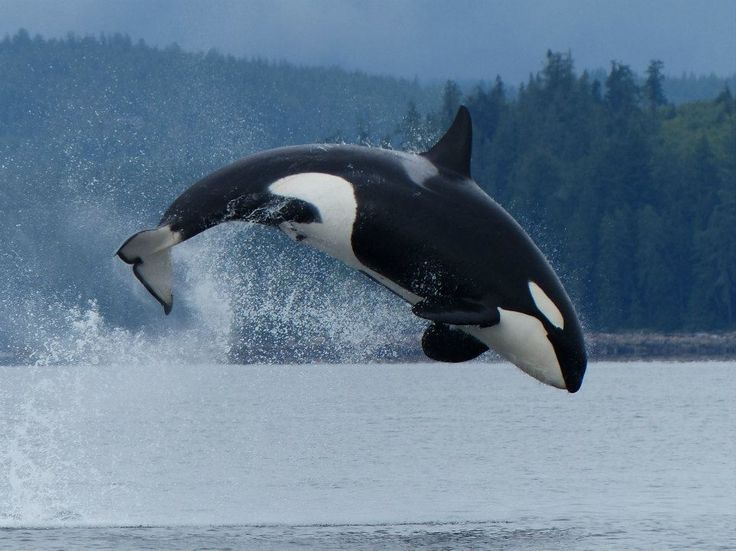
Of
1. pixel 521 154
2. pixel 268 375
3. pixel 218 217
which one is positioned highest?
pixel 521 154

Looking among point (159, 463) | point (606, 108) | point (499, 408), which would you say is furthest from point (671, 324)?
point (159, 463)

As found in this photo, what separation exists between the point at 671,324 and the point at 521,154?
3149 cm

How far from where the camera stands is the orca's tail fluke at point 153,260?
464 inches

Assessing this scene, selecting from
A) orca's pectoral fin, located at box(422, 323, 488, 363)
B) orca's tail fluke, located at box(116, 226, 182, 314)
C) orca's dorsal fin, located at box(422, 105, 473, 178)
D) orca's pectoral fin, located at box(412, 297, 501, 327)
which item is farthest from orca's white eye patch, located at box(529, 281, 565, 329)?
orca's tail fluke, located at box(116, 226, 182, 314)

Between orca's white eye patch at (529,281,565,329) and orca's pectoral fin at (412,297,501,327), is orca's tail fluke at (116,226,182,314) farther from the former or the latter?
orca's white eye patch at (529,281,565,329)

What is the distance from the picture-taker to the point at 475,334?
472 inches

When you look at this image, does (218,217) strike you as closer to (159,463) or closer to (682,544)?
(682,544)

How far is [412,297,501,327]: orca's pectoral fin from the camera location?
36.9 ft

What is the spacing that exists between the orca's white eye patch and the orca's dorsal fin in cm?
111

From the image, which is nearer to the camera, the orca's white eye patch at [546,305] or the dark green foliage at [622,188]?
the orca's white eye patch at [546,305]

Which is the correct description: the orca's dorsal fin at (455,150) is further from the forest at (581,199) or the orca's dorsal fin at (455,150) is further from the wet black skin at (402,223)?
the forest at (581,199)

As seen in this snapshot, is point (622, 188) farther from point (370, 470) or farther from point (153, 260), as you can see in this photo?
point (153, 260)

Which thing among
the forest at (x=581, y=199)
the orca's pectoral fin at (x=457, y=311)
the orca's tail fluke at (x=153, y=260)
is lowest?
the orca's pectoral fin at (x=457, y=311)

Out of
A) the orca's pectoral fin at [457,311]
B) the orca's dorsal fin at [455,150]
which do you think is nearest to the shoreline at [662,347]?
the orca's dorsal fin at [455,150]
